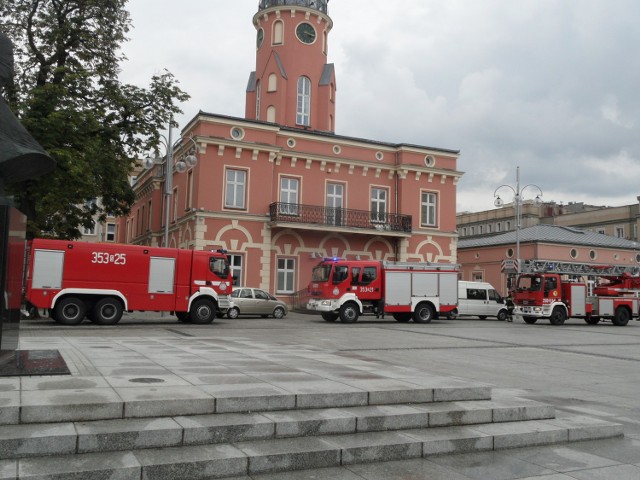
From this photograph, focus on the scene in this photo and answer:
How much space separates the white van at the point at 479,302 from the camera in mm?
32062

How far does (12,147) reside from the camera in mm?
7160

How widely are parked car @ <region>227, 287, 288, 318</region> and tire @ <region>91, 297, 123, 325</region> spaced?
6.56 meters

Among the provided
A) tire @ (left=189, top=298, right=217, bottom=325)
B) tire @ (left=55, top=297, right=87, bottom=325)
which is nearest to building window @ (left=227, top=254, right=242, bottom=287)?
tire @ (left=189, top=298, right=217, bottom=325)

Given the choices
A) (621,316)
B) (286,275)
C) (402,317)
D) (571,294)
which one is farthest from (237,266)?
(621,316)

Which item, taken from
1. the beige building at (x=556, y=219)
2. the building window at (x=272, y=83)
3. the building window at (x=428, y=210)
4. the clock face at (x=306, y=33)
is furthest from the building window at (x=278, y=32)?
the beige building at (x=556, y=219)

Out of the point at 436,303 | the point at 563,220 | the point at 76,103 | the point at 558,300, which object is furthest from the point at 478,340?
the point at 563,220

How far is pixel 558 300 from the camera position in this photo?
29.0 metres

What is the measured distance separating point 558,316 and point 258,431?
26499mm

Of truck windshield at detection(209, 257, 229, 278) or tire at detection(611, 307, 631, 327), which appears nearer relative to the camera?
truck windshield at detection(209, 257, 229, 278)

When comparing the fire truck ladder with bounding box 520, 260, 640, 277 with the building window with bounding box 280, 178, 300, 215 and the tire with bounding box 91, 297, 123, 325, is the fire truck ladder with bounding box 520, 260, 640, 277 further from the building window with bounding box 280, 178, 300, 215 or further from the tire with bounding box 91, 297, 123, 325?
the tire with bounding box 91, 297, 123, 325

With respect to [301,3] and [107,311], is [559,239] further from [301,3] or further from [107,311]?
[107,311]

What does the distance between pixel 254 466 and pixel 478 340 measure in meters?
14.6

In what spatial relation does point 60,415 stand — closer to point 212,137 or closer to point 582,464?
point 582,464

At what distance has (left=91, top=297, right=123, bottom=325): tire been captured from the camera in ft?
65.1
